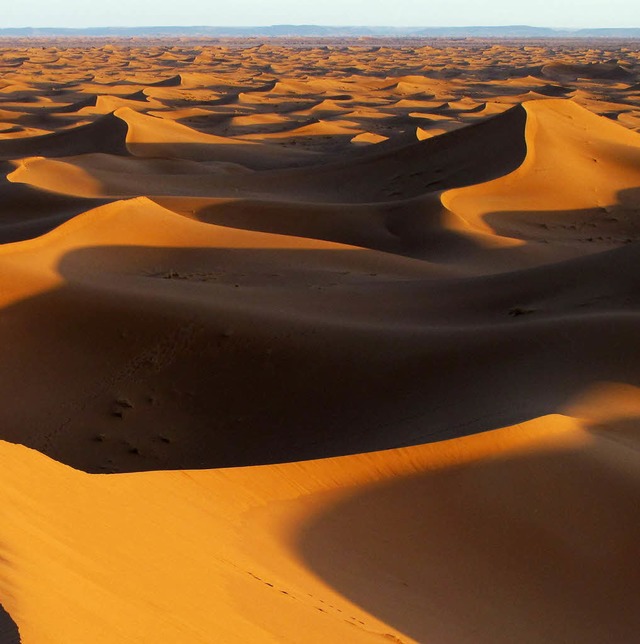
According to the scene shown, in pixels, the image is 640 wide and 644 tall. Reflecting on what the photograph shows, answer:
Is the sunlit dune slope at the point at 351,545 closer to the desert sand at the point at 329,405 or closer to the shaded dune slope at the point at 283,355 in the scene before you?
the desert sand at the point at 329,405

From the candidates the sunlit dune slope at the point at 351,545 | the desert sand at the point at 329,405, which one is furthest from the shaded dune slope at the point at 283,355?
the sunlit dune slope at the point at 351,545

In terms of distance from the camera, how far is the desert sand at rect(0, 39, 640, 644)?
4152 millimetres

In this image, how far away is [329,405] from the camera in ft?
28.6

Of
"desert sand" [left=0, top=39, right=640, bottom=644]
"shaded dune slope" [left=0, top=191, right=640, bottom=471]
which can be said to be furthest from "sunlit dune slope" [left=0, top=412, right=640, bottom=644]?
"shaded dune slope" [left=0, top=191, right=640, bottom=471]

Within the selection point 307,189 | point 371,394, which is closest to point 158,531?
point 371,394

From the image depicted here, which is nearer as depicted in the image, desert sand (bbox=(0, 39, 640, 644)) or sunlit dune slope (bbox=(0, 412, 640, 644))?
sunlit dune slope (bbox=(0, 412, 640, 644))

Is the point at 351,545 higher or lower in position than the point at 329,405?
higher

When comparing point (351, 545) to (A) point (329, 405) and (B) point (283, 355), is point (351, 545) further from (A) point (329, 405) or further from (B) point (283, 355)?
(B) point (283, 355)

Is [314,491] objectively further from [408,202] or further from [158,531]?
[408,202]

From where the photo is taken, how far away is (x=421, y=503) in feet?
18.3

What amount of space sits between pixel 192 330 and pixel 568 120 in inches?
623

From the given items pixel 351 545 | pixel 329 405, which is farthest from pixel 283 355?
pixel 351 545

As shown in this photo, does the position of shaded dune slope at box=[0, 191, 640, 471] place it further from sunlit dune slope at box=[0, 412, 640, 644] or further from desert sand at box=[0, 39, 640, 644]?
sunlit dune slope at box=[0, 412, 640, 644]

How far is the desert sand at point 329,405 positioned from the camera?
4152 millimetres
